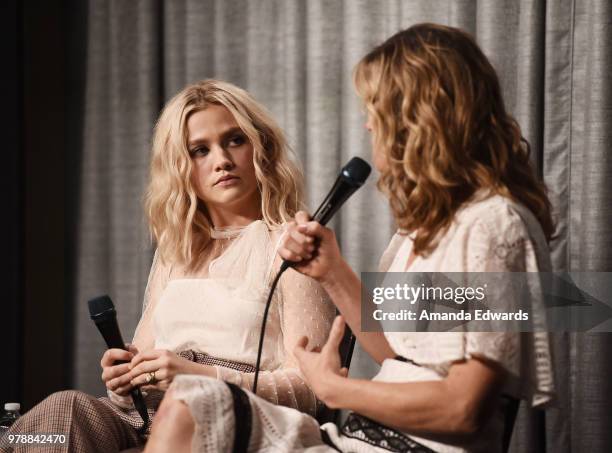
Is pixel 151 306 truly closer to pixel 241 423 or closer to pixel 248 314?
pixel 248 314

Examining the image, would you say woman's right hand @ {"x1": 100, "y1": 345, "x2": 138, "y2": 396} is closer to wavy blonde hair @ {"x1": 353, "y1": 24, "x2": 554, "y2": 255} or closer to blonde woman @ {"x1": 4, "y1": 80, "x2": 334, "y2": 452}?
blonde woman @ {"x1": 4, "y1": 80, "x2": 334, "y2": 452}

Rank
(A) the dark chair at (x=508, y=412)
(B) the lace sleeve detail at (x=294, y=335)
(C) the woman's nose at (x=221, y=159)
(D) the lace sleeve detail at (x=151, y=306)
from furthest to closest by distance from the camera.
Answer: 1. (D) the lace sleeve detail at (x=151, y=306)
2. (C) the woman's nose at (x=221, y=159)
3. (B) the lace sleeve detail at (x=294, y=335)
4. (A) the dark chair at (x=508, y=412)

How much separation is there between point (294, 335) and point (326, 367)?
0.51 metres

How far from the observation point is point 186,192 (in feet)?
6.16

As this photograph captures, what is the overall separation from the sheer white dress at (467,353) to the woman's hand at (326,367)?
81mm

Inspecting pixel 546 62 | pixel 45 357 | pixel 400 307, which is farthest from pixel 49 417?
pixel 546 62

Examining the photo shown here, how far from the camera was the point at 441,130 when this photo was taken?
108 centimetres

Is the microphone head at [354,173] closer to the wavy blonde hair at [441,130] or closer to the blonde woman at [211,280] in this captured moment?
the wavy blonde hair at [441,130]

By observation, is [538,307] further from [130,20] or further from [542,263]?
[130,20]

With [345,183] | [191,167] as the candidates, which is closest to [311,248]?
[345,183]

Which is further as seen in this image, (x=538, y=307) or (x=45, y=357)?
(x=45, y=357)

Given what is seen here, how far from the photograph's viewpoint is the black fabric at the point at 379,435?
1.09 metres

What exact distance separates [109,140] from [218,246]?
1058 mm

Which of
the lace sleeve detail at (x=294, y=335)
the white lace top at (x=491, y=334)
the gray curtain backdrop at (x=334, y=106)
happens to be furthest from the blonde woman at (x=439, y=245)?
the gray curtain backdrop at (x=334, y=106)
